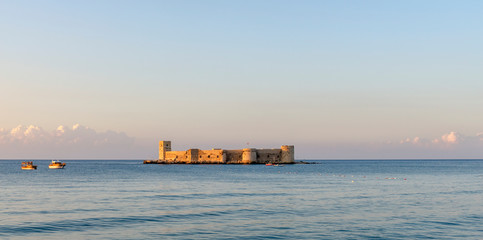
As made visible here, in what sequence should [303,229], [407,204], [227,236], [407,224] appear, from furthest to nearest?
[407,204]
[407,224]
[303,229]
[227,236]

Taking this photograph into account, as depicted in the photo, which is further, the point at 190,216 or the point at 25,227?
the point at 190,216

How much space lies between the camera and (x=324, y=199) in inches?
1879

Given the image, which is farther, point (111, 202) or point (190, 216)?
point (111, 202)

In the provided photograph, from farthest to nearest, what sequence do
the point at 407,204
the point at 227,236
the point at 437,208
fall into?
the point at 407,204 → the point at 437,208 → the point at 227,236

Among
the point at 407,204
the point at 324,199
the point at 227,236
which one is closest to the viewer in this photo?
the point at 227,236

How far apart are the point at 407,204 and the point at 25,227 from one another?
30905mm

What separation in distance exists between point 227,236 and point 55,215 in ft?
48.3

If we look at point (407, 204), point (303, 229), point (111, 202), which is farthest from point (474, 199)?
point (111, 202)

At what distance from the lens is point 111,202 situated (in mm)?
44125

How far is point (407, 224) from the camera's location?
31781 mm

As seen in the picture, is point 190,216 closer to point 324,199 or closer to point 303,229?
point 303,229

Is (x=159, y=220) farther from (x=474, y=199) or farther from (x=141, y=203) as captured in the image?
(x=474, y=199)

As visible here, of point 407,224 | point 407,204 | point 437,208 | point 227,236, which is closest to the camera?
point 227,236

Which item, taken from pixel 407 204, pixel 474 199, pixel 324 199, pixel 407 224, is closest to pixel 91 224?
pixel 407 224
